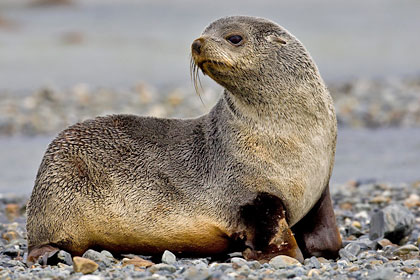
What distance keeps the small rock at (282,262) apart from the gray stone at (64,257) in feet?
5.85

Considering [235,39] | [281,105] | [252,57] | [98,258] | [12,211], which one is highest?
[235,39]

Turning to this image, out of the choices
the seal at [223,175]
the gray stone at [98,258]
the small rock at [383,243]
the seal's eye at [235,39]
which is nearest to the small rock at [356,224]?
the small rock at [383,243]

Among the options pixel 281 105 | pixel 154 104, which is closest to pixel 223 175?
pixel 281 105

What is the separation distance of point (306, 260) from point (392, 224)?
121cm

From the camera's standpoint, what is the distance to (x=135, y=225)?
7742mm

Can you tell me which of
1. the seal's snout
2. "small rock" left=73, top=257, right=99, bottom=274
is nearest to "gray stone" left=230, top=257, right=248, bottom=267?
"small rock" left=73, top=257, right=99, bottom=274

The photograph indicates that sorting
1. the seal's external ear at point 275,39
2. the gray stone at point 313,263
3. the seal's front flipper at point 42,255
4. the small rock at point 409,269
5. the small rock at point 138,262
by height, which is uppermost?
the seal's external ear at point 275,39

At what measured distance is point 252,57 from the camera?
778cm

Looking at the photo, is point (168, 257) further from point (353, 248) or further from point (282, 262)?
point (353, 248)

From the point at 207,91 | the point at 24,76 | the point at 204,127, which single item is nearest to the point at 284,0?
the point at 24,76

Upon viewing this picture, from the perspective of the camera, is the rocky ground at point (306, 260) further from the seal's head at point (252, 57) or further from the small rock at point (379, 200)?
the seal's head at point (252, 57)

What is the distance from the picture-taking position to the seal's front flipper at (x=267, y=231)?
290 inches

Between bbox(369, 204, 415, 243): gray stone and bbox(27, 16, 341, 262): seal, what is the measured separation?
640 millimetres

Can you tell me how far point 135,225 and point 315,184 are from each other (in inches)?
65.3
